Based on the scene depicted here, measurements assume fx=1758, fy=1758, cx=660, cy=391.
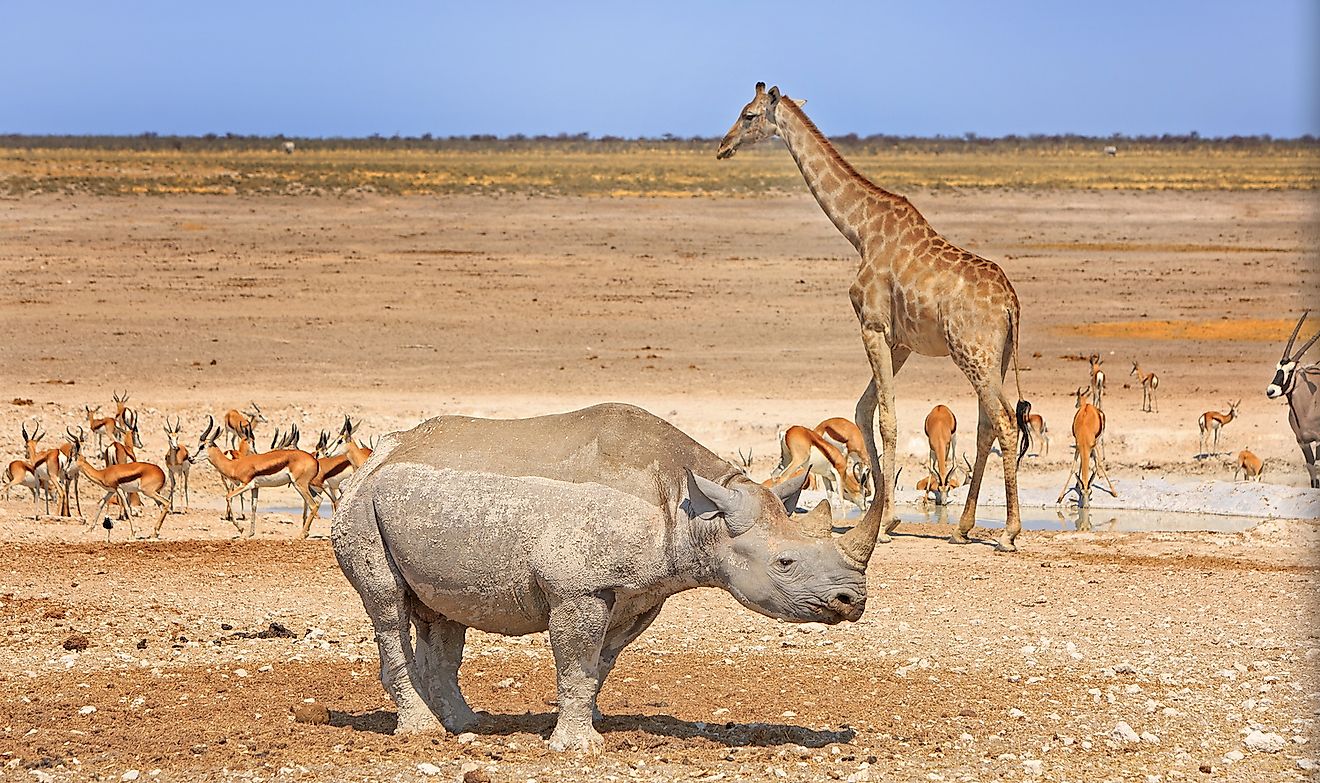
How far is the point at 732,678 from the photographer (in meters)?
9.55

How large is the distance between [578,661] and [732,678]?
2178 mm

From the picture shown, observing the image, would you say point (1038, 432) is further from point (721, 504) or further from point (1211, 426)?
point (721, 504)

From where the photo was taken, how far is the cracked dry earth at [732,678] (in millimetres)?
7809

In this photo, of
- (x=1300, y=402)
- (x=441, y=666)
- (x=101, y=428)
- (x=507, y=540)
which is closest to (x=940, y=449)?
(x=1300, y=402)

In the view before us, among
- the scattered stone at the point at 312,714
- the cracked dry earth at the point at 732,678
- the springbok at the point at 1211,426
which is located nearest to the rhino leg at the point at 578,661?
the cracked dry earth at the point at 732,678

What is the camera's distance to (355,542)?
25.8 ft

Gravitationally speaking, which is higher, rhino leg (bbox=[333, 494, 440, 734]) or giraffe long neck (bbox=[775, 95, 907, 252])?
giraffe long neck (bbox=[775, 95, 907, 252])

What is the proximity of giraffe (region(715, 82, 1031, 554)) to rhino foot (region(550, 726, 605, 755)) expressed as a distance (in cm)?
661

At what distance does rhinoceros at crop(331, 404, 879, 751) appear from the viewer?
725 cm

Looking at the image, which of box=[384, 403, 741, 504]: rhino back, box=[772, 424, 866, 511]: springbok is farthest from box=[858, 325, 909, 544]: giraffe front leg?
box=[384, 403, 741, 504]: rhino back

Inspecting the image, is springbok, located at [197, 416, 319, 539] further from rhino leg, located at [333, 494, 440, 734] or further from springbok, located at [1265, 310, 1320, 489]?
springbok, located at [1265, 310, 1320, 489]

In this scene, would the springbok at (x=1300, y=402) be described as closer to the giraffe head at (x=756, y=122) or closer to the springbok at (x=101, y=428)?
the giraffe head at (x=756, y=122)

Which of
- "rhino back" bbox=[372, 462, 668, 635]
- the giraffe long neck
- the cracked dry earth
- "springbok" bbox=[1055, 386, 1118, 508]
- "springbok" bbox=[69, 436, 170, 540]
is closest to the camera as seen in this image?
"rhino back" bbox=[372, 462, 668, 635]

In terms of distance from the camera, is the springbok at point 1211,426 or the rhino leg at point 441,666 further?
the springbok at point 1211,426
